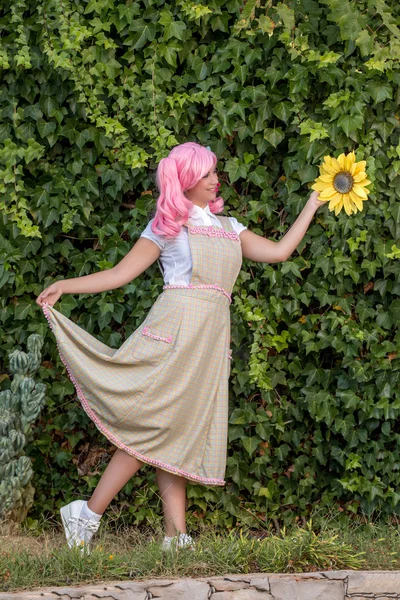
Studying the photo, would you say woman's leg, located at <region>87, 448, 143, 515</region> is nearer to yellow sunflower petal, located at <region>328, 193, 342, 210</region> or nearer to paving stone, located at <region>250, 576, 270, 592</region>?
paving stone, located at <region>250, 576, 270, 592</region>

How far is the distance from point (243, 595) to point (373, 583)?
474 mm

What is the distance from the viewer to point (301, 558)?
3539mm

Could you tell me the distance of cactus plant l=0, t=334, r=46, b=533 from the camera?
13.7ft

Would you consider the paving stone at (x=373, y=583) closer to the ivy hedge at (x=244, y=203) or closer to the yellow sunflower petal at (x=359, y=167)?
the ivy hedge at (x=244, y=203)

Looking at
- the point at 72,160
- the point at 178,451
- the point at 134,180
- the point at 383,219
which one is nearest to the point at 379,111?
the point at 383,219

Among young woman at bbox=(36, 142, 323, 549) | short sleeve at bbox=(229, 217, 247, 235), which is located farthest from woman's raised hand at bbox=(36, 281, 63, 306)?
short sleeve at bbox=(229, 217, 247, 235)

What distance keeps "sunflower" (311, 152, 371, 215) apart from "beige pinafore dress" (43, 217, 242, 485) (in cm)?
47

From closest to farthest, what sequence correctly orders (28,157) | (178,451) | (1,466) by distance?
(178,451) → (1,466) → (28,157)

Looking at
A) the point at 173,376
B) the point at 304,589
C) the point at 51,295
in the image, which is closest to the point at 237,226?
the point at 173,376

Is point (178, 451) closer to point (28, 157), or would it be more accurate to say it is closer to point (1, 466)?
point (1, 466)

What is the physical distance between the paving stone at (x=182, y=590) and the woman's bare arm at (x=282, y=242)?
136 cm

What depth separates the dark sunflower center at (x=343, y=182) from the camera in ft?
12.4

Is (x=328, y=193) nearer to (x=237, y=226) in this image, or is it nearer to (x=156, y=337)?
(x=237, y=226)

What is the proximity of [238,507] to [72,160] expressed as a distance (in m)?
1.81
